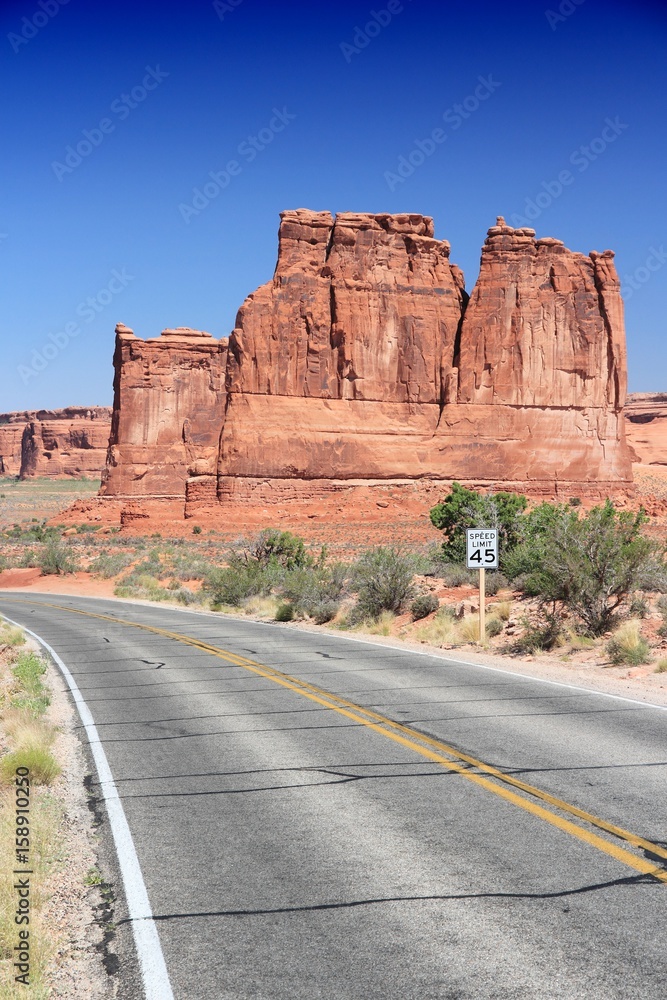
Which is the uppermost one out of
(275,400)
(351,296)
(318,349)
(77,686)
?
(351,296)

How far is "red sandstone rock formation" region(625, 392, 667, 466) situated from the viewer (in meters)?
122

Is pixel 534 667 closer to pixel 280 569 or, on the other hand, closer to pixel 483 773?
pixel 483 773

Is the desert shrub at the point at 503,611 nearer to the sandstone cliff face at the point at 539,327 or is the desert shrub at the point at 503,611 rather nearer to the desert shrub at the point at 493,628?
the desert shrub at the point at 493,628

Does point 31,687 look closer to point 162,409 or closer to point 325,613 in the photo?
point 325,613

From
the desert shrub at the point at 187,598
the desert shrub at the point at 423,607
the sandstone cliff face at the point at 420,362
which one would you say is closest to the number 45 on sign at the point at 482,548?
the desert shrub at the point at 423,607

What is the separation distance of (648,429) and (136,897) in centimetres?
13729

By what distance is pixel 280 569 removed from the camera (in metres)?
28.8

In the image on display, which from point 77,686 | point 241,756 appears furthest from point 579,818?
point 77,686

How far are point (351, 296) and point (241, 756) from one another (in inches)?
2337

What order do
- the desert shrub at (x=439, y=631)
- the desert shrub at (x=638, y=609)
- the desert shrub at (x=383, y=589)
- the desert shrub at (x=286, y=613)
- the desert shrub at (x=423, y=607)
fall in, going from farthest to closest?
1. the desert shrub at (x=286, y=613)
2. the desert shrub at (x=383, y=589)
3. the desert shrub at (x=423, y=607)
4. the desert shrub at (x=439, y=631)
5. the desert shrub at (x=638, y=609)

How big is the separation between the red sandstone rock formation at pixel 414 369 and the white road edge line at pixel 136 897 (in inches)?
2116

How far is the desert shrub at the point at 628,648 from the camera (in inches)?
494

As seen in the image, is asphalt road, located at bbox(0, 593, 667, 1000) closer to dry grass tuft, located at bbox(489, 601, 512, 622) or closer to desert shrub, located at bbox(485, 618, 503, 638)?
desert shrub, located at bbox(485, 618, 503, 638)

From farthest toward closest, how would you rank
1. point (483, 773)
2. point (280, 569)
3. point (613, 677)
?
point (280, 569), point (613, 677), point (483, 773)
